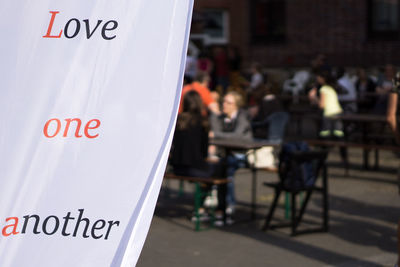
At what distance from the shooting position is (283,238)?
7547 mm

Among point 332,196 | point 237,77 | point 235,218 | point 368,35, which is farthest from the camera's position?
point 368,35

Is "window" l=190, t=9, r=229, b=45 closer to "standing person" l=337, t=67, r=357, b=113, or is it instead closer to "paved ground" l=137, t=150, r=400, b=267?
"standing person" l=337, t=67, r=357, b=113

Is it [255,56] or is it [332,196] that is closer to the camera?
[332,196]

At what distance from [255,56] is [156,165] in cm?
2133

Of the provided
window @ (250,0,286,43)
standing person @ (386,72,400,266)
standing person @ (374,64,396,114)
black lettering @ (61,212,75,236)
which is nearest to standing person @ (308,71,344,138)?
standing person @ (374,64,396,114)

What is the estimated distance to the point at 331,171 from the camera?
12.0 m

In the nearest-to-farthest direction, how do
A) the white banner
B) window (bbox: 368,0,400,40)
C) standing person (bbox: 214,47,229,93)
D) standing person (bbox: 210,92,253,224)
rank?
the white banner < standing person (bbox: 210,92,253,224) < standing person (bbox: 214,47,229,93) < window (bbox: 368,0,400,40)

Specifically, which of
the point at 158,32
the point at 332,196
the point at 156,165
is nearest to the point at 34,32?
the point at 158,32

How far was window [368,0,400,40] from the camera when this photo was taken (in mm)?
20594

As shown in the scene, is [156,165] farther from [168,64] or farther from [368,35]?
[368,35]

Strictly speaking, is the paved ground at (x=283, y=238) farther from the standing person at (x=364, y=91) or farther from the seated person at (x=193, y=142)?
the standing person at (x=364, y=91)

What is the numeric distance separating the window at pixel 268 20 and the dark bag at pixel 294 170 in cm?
1564

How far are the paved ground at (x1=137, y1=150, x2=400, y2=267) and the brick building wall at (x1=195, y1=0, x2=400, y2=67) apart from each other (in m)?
11.0

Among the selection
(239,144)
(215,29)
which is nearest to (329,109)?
(239,144)
